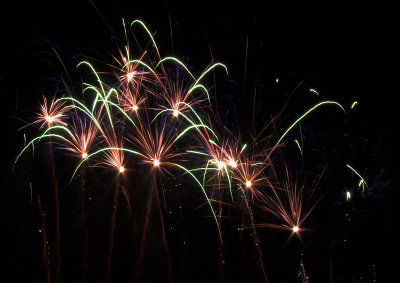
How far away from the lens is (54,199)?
10547 mm

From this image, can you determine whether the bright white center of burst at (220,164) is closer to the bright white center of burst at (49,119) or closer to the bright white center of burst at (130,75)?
the bright white center of burst at (130,75)

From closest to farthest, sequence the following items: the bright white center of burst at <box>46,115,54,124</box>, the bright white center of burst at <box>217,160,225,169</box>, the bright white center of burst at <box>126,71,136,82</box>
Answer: the bright white center of burst at <box>217,160,225,169</box> → the bright white center of burst at <box>126,71,136,82</box> → the bright white center of burst at <box>46,115,54,124</box>


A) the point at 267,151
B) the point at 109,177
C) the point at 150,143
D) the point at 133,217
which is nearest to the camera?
the point at 150,143

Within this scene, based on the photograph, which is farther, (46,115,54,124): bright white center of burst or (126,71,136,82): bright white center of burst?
(46,115,54,124): bright white center of burst

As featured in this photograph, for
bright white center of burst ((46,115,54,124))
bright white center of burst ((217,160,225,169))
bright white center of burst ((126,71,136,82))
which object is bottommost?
bright white center of burst ((217,160,225,169))

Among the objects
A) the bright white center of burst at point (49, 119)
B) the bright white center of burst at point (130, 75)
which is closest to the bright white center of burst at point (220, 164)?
the bright white center of burst at point (130, 75)

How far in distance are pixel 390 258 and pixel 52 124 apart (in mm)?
10923

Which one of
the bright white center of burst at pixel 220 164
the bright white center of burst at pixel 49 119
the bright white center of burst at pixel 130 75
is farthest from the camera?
the bright white center of burst at pixel 49 119

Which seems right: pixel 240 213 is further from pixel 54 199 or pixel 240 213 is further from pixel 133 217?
pixel 54 199

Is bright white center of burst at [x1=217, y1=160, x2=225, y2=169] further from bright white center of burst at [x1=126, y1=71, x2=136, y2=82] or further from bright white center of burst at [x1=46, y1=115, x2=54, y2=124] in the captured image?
bright white center of burst at [x1=46, y1=115, x2=54, y2=124]

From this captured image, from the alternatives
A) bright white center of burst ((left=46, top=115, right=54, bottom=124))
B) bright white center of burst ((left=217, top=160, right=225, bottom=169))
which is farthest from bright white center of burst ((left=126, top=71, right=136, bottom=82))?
bright white center of burst ((left=217, top=160, right=225, bottom=169))

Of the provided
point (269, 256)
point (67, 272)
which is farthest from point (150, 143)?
point (269, 256)

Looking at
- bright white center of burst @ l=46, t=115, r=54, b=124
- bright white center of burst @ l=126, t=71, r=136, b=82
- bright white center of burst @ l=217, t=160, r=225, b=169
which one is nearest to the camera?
bright white center of burst @ l=217, t=160, r=225, b=169

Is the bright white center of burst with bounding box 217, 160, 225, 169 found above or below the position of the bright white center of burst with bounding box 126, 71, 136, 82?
below
